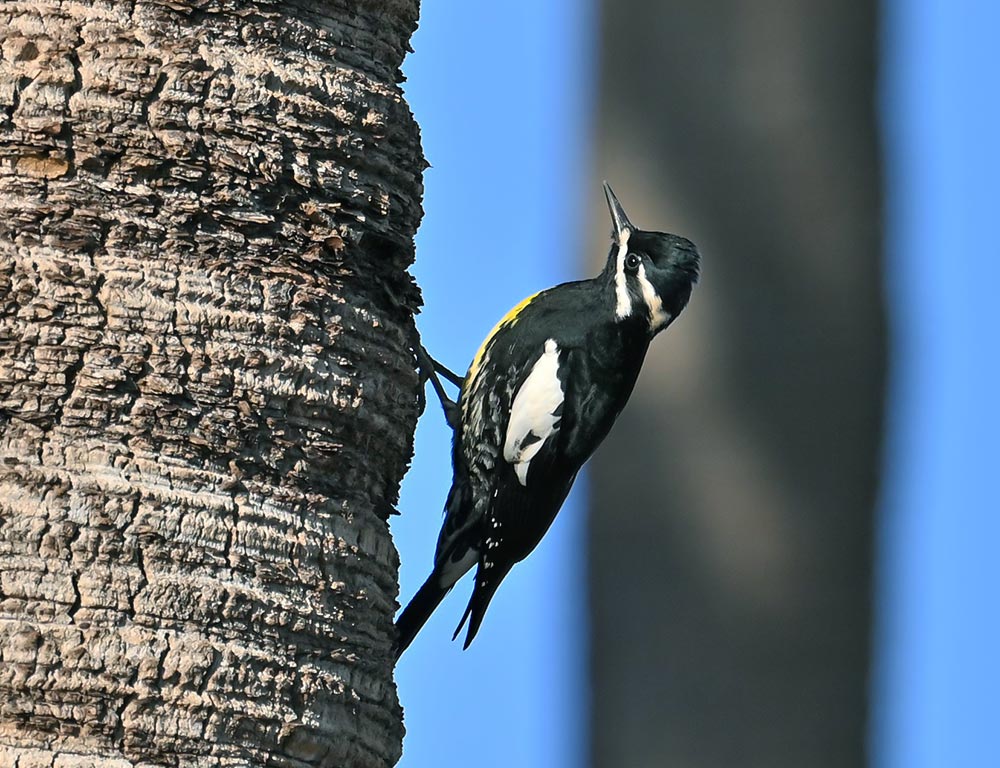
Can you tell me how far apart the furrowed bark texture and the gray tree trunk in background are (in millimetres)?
847

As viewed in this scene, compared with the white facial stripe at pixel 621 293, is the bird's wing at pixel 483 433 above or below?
below

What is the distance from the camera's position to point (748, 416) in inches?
123

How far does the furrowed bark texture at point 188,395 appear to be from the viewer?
1.95m

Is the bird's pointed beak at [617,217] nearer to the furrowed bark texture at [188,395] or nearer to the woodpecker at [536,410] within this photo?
the woodpecker at [536,410]

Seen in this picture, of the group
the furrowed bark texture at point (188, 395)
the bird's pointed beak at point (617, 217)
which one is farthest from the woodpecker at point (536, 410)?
the furrowed bark texture at point (188, 395)

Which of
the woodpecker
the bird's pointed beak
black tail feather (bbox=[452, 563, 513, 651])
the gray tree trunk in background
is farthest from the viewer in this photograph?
the woodpecker

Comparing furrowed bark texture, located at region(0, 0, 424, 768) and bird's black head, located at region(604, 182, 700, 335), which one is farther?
bird's black head, located at region(604, 182, 700, 335)

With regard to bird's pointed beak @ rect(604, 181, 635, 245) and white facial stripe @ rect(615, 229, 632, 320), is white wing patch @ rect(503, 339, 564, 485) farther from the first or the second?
bird's pointed beak @ rect(604, 181, 635, 245)

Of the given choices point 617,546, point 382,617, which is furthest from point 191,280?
point 617,546

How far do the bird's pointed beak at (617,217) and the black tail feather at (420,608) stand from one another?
1.13 m

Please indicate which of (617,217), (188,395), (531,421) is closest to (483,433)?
(531,421)

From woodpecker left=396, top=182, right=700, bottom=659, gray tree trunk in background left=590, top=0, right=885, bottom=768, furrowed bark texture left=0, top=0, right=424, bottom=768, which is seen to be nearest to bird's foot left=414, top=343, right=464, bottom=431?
woodpecker left=396, top=182, right=700, bottom=659

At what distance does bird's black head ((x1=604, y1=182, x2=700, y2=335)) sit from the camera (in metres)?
4.07

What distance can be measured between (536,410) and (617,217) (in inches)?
42.0
